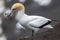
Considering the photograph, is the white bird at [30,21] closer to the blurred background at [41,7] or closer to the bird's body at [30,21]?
the bird's body at [30,21]

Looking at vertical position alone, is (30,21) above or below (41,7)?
below

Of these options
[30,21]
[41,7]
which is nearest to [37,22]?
[30,21]

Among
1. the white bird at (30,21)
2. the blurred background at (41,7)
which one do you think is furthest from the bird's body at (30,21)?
the blurred background at (41,7)

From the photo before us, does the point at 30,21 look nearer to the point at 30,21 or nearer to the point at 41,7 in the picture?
the point at 30,21

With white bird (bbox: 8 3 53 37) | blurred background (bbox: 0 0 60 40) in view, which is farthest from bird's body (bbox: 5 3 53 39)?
A: blurred background (bbox: 0 0 60 40)

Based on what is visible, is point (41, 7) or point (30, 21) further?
point (41, 7)

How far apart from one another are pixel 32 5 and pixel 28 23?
137 centimetres

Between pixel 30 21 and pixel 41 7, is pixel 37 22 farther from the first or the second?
pixel 41 7

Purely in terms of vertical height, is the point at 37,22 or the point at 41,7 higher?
the point at 41,7

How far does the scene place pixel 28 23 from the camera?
4.13ft

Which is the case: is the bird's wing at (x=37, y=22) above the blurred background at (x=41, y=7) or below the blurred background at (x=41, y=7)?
below

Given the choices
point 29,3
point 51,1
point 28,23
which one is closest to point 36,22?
point 28,23

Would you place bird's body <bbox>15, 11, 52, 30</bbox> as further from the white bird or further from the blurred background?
the blurred background

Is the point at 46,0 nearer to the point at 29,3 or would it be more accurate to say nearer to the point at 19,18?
the point at 29,3
